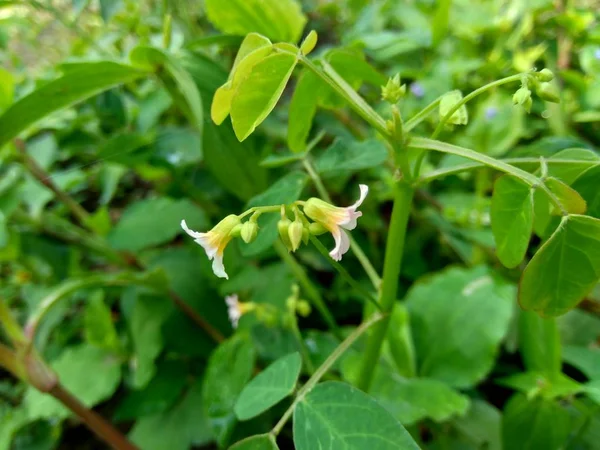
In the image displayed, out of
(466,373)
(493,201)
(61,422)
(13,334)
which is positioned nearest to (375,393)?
(466,373)

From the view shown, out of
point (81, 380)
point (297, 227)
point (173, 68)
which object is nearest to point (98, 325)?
point (81, 380)

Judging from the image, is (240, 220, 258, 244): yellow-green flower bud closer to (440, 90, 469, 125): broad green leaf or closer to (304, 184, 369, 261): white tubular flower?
(304, 184, 369, 261): white tubular flower

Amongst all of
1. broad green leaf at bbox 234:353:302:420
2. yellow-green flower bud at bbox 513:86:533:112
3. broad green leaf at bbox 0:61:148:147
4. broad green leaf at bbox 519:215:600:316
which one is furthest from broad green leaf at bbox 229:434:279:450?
broad green leaf at bbox 0:61:148:147

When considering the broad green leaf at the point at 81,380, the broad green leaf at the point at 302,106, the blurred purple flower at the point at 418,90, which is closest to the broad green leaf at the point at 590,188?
the broad green leaf at the point at 302,106

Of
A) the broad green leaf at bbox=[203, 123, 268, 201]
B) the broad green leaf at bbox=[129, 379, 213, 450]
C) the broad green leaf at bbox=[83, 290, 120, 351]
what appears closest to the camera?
the broad green leaf at bbox=[203, 123, 268, 201]

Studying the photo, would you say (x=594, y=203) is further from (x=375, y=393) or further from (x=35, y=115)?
(x=35, y=115)

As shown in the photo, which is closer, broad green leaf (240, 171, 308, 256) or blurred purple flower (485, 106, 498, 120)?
broad green leaf (240, 171, 308, 256)
